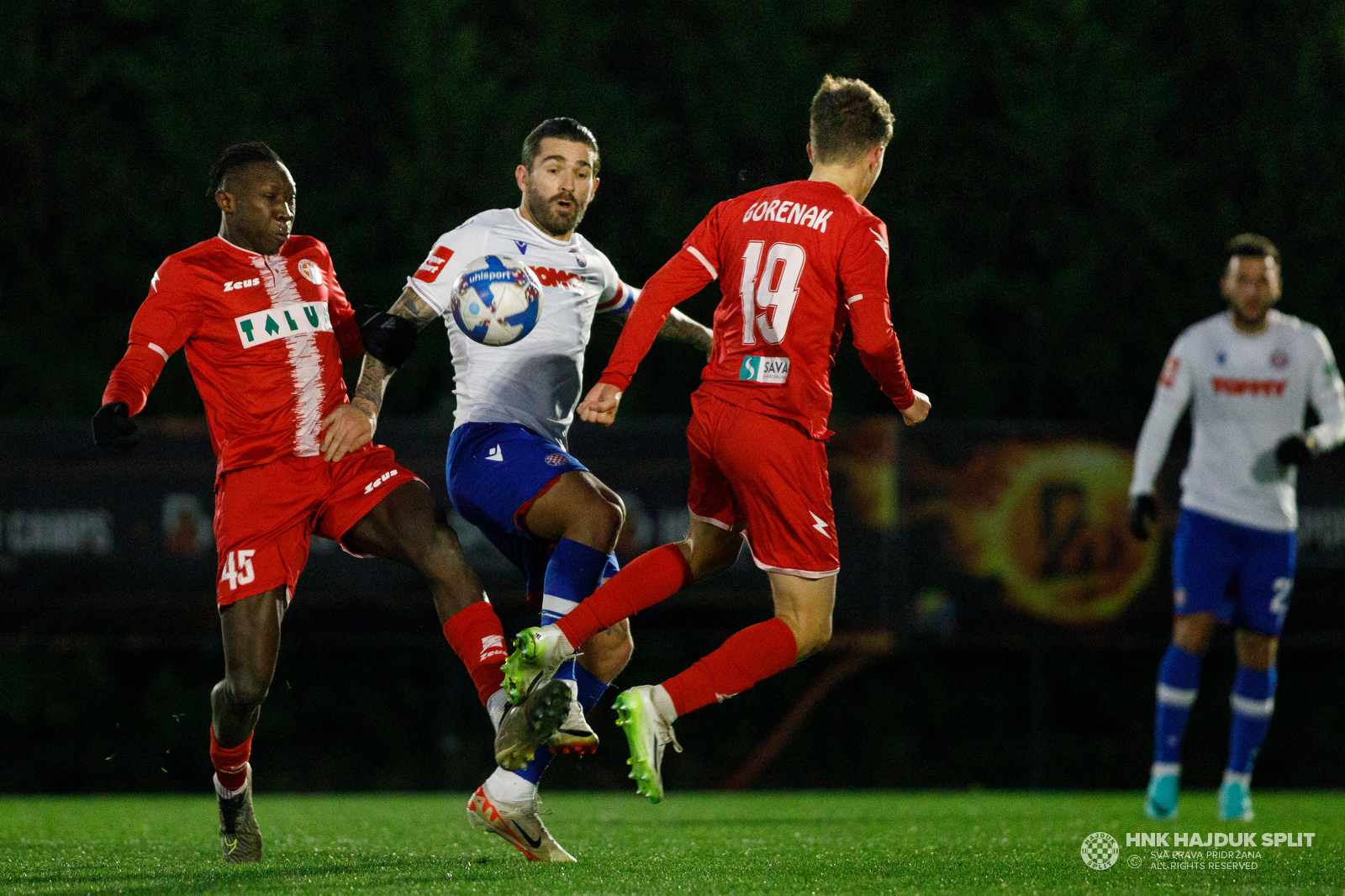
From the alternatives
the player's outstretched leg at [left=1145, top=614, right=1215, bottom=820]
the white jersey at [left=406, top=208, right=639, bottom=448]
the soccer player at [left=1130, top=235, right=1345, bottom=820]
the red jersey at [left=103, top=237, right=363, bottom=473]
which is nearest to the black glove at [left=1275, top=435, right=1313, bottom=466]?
the soccer player at [left=1130, top=235, right=1345, bottom=820]

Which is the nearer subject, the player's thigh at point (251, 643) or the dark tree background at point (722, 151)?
the player's thigh at point (251, 643)

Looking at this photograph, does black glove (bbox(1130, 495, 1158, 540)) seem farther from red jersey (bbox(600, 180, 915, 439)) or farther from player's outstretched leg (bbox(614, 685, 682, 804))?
player's outstretched leg (bbox(614, 685, 682, 804))

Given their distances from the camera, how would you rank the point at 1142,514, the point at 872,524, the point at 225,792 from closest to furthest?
the point at 225,792 < the point at 1142,514 < the point at 872,524

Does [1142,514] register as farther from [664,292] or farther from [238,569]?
[238,569]

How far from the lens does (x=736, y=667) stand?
3.82m

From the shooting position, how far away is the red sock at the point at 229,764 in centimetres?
441

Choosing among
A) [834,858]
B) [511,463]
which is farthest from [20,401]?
[834,858]

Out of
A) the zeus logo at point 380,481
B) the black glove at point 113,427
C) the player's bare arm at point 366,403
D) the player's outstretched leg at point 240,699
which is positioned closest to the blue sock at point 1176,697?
the zeus logo at point 380,481

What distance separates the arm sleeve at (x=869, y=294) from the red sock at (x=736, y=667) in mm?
699

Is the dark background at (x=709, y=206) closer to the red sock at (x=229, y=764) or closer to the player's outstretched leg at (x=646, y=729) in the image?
the red sock at (x=229, y=764)

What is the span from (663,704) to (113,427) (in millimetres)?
1609

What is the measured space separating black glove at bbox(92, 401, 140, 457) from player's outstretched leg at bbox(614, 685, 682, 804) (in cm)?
149

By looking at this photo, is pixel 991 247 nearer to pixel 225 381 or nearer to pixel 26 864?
pixel 225 381

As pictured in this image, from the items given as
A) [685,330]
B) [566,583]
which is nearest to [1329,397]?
[685,330]
